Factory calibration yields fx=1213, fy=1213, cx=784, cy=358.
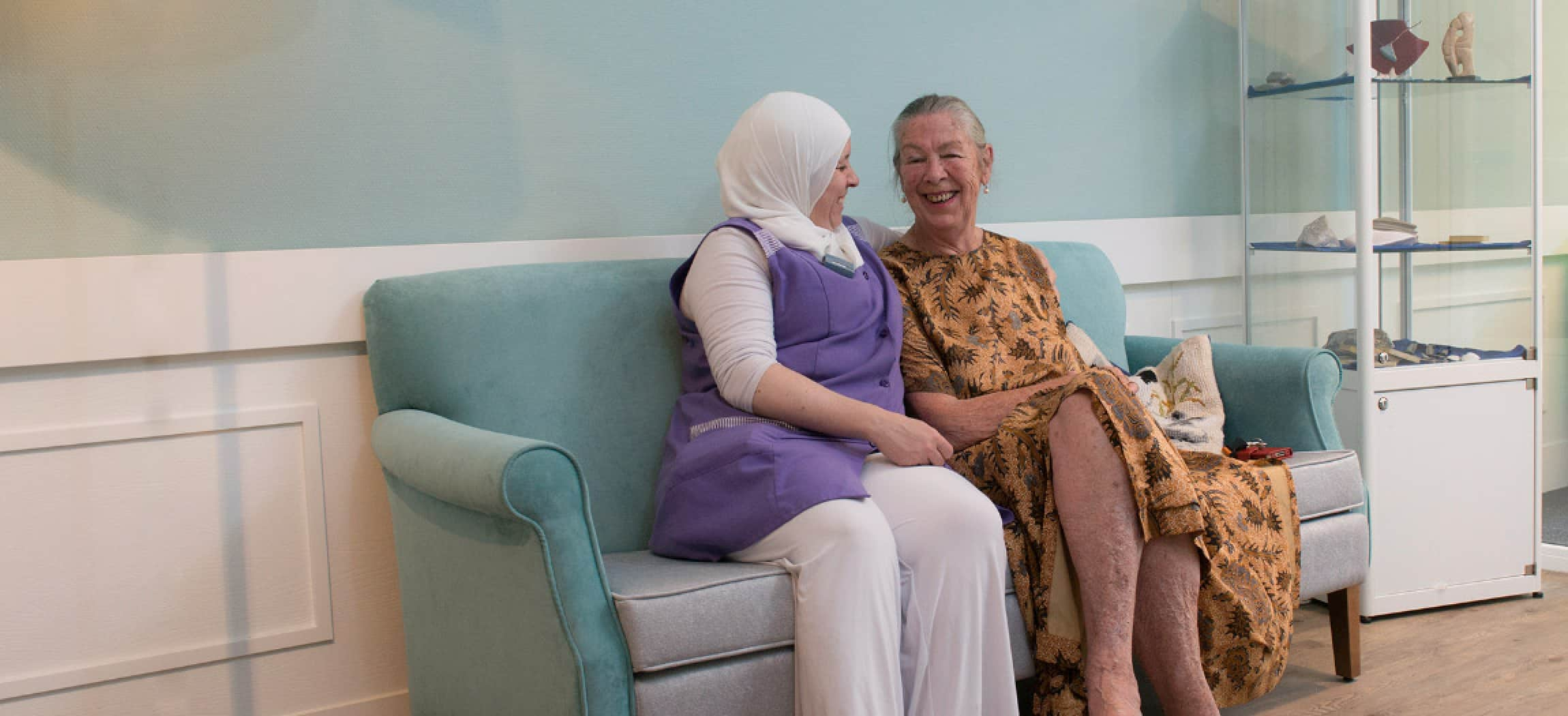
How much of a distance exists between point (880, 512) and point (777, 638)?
0.85 feet

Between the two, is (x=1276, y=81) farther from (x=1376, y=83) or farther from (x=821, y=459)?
(x=821, y=459)

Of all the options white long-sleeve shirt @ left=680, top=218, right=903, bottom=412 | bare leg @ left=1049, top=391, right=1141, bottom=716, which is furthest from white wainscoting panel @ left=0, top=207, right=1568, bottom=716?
bare leg @ left=1049, top=391, right=1141, bottom=716

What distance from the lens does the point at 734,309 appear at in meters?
2.05

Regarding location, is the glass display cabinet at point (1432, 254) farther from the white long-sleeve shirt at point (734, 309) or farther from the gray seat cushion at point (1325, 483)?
the white long-sleeve shirt at point (734, 309)

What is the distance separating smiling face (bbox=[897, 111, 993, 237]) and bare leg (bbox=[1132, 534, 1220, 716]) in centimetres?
80

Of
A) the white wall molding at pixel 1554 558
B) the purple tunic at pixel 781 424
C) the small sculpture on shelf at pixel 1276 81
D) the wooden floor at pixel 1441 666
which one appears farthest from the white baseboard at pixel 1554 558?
the purple tunic at pixel 781 424

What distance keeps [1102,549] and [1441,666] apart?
3.69ft

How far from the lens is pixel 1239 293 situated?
11.4 feet

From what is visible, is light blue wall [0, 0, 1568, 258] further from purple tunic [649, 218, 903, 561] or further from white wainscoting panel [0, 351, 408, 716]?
purple tunic [649, 218, 903, 561]

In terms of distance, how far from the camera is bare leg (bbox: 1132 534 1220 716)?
1983 millimetres

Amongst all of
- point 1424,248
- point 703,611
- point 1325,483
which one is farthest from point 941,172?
point 1424,248

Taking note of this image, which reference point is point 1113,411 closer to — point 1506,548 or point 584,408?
point 584,408

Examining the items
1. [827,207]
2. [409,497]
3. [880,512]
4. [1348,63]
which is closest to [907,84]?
[827,207]

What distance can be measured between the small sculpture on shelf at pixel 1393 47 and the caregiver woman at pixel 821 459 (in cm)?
154
